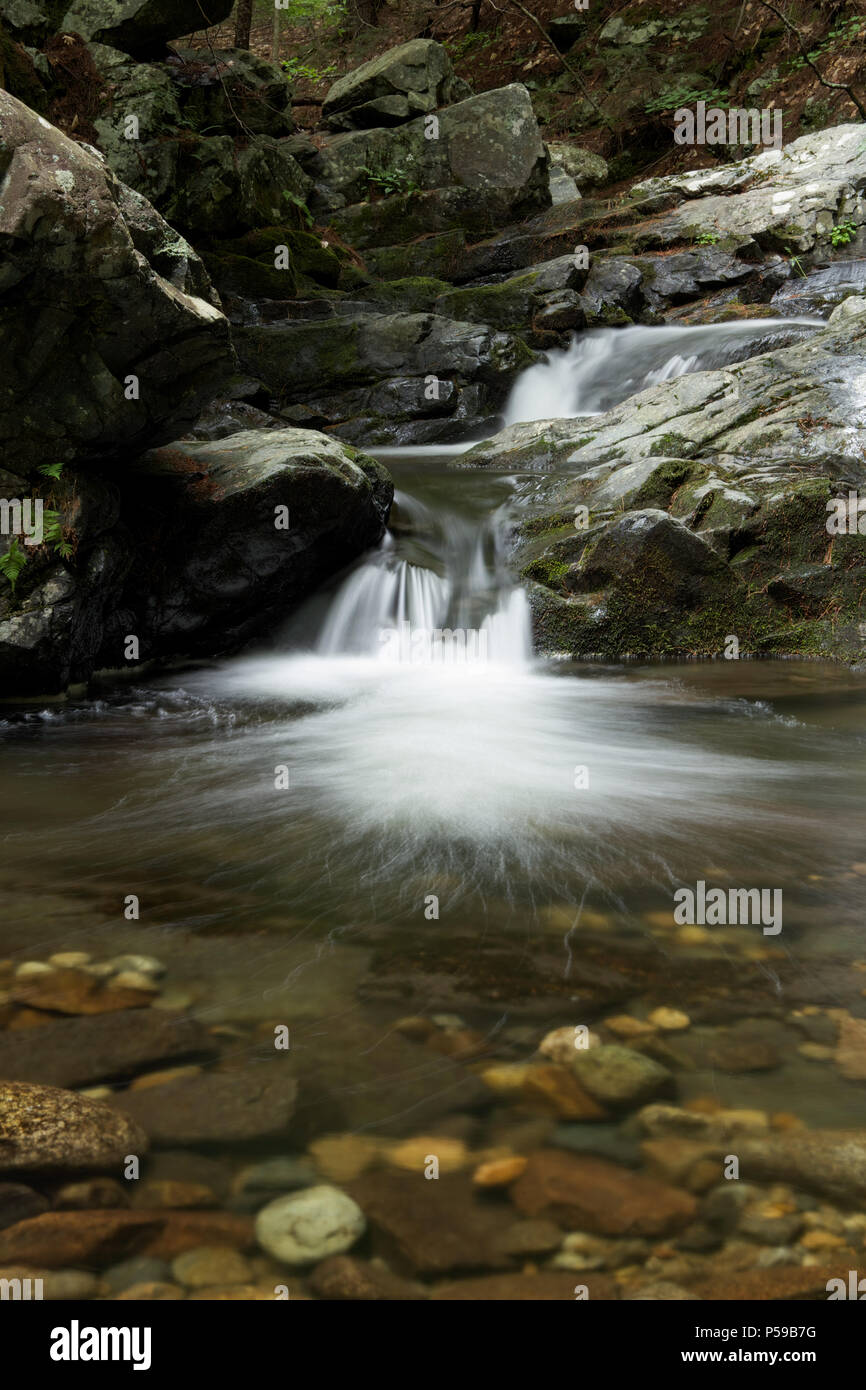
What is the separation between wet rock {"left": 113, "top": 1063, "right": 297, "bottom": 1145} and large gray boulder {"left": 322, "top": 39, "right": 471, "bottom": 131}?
2151 cm

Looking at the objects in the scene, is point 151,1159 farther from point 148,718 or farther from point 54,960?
point 148,718

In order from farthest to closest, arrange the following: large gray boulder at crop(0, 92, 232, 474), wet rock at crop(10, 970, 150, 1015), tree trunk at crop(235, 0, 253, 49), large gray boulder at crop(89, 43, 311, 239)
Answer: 1. tree trunk at crop(235, 0, 253, 49)
2. large gray boulder at crop(89, 43, 311, 239)
3. large gray boulder at crop(0, 92, 232, 474)
4. wet rock at crop(10, 970, 150, 1015)

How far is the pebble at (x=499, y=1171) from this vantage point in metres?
1.84

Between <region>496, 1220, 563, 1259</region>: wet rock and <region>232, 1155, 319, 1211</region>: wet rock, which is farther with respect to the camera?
<region>232, 1155, 319, 1211</region>: wet rock

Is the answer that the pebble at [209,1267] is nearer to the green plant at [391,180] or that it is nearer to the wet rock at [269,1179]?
the wet rock at [269,1179]

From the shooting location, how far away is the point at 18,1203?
1734mm

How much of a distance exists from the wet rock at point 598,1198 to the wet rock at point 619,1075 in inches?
8.9

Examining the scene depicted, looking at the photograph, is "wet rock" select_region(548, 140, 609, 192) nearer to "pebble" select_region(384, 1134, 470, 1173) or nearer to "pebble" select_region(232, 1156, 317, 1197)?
"pebble" select_region(384, 1134, 470, 1173)

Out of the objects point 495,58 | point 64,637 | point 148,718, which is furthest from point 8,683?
point 495,58

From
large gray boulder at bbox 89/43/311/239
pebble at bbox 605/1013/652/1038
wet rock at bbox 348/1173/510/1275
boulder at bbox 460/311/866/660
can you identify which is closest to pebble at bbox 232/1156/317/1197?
wet rock at bbox 348/1173/510/1275

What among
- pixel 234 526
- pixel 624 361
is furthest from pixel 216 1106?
pixel 624 361

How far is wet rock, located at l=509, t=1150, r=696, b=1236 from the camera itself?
173 cm
